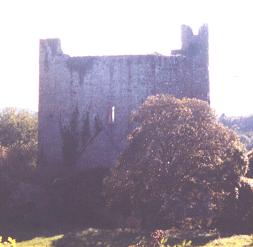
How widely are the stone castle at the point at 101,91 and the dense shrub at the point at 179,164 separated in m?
10.4

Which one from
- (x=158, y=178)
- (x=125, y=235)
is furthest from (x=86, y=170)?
(x=158, y=178)

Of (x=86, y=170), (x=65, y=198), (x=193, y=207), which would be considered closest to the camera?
(x=193, y=207)

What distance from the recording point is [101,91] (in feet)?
114

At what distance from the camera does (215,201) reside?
74.5 feet

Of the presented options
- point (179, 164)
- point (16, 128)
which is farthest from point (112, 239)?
point (16, 128)

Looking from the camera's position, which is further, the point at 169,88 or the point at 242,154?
the point at 169,88

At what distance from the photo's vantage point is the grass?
2152 cm

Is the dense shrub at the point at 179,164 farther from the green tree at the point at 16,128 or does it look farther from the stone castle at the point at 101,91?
the green tree at the point at 16,128

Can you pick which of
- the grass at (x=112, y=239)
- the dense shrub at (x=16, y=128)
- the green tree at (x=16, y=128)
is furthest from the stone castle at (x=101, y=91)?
the green tree at (x=16, y=128)

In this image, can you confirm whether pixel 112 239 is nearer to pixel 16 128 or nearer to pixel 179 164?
pixel 179 164

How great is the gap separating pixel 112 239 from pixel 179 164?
5070mm

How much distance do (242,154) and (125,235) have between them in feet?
23.4

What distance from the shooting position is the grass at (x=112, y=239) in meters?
21.5

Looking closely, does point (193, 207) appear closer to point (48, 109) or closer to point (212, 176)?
point (212, 176)
